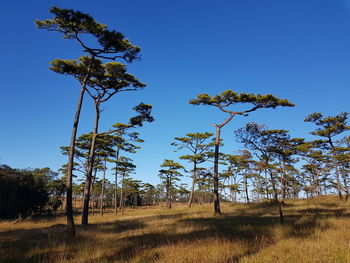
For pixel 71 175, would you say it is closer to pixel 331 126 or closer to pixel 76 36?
pixel 76 36

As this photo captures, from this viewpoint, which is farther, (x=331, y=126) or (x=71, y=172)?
(x=331, y=126)

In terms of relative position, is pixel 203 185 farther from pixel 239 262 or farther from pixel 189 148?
Answer: pixel 239 262

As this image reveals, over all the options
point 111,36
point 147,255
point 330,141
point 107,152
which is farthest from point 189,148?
point 147,255

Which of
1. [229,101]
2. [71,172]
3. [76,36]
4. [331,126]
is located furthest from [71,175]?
[331,126]

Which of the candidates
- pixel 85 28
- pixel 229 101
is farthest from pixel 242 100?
pixel 85 28

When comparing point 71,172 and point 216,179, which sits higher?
point 71,172

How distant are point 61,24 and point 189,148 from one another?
70.2ft

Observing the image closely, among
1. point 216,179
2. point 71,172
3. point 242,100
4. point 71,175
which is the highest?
point 242,100

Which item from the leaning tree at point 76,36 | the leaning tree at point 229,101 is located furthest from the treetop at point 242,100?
the leaning tree at point 76,36

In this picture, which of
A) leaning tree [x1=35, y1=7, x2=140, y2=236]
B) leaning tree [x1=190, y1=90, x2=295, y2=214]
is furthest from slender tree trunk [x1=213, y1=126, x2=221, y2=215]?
leaning tree [x1=35, y1=7, x2=140, y2=236]

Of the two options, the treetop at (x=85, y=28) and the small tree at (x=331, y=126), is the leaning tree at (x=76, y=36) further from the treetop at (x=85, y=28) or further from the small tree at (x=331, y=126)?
the small tree at (x=331, y=126)

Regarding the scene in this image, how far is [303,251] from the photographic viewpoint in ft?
13.0

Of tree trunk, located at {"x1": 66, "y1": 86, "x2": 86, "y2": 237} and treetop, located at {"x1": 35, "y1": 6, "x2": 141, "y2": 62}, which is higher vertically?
treetop, located at {"x1": 35, "y1": 6, "x2": 141, "y2": 62}

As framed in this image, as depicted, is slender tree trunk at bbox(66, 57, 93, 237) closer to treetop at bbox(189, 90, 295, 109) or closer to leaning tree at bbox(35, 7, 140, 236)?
leaning tree at bbox(35, 7, 140, 236)
